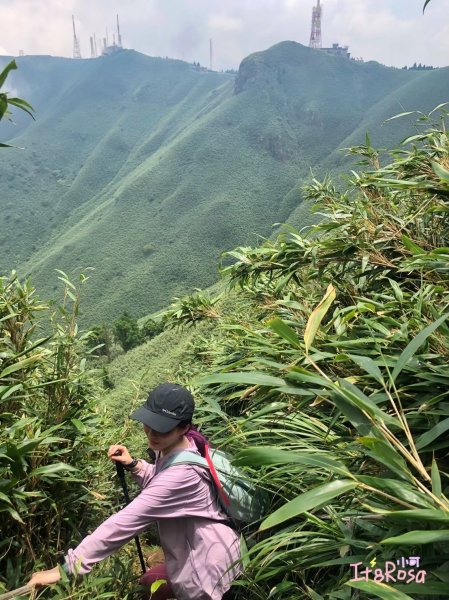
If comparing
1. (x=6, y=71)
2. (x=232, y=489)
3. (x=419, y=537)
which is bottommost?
(x=232, y=489)

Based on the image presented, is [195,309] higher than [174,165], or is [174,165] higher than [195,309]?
[174,165]

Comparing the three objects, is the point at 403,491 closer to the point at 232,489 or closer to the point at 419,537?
the point at 419,537

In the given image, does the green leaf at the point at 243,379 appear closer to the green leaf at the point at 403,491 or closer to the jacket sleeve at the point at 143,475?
the green leaf at the point at 403,491

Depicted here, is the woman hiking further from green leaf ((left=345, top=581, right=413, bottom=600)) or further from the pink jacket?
green leaf ((left=345, top=581, right=413, bottom=600))

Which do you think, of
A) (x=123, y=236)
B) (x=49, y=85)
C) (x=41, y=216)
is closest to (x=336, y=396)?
(x=123, y=236)

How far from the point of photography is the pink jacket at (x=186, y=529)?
5.33 feet

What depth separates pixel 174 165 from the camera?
79.4m

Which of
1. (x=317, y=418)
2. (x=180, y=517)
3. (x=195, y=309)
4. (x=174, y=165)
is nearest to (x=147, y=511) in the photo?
(x=180, y=517)

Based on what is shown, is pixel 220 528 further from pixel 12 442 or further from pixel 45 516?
pixel 12 442

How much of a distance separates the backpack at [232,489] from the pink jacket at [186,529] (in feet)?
0.10

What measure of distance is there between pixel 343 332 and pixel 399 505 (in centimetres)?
78

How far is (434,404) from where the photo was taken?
128cm

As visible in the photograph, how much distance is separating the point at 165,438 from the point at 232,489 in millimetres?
345

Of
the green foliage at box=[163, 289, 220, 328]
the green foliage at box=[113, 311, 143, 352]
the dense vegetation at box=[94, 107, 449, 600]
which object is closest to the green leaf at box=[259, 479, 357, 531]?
the dense vegetation at box=[94, 107, 449, 600]
